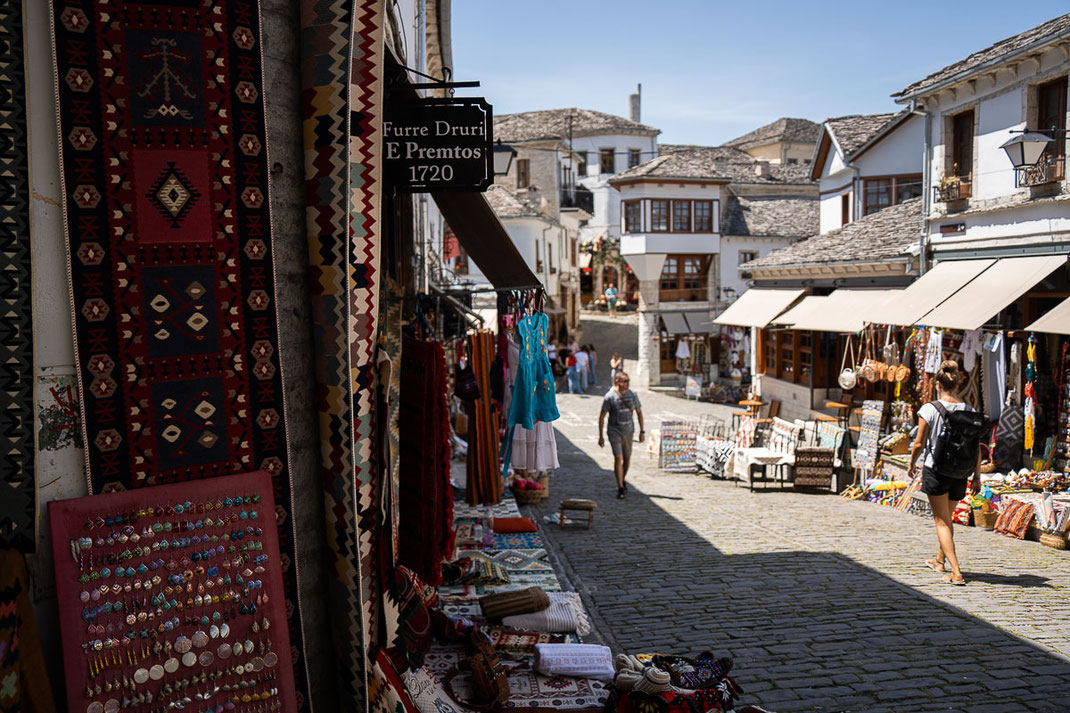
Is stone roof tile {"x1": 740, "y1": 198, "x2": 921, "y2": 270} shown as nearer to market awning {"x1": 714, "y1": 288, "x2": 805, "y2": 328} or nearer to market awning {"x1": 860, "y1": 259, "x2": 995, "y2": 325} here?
market awning {"x1": 714, "y1": 288, "x2": 805, "y2": 328}

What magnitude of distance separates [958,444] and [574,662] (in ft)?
14.9

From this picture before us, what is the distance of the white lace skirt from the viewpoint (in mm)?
→ 8873

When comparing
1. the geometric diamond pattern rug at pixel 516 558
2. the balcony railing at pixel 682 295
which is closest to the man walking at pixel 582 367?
the balcony railing at pixel 682 295

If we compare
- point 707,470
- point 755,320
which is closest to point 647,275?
point 755,320

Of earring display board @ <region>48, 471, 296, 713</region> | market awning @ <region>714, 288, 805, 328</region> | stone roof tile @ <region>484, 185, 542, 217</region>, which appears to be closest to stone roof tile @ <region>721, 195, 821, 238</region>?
stone roof tile @ <region>484, 185, 542, 217</region>

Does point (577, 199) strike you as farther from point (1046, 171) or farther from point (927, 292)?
point (1046, 171)

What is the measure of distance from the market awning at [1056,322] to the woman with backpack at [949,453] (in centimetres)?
314

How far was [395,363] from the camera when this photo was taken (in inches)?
248

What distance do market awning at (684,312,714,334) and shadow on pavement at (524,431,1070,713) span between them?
22463 millimetres

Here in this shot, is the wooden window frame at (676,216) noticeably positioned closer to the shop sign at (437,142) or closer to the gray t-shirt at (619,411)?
the gray t-shirt at (619,411)

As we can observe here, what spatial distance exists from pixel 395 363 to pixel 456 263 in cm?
2785

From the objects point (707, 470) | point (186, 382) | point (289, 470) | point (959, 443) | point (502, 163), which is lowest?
point (707, 470)

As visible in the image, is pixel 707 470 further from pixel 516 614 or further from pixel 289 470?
pixel 289 470

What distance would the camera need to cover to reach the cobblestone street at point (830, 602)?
18.7 feet
